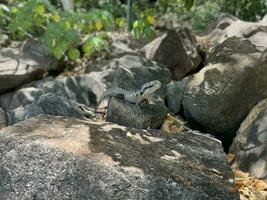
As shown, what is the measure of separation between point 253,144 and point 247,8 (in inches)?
360

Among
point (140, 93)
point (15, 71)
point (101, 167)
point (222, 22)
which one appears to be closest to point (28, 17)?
point (15, 71)

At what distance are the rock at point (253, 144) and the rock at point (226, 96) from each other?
341mm

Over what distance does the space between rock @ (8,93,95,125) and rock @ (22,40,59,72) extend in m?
3.95

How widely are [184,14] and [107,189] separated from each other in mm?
12945

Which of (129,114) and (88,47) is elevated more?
(129,114)

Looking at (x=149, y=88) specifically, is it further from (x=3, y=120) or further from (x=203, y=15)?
(x=203, y=15)

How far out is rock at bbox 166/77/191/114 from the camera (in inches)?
269

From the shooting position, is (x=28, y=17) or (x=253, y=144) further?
(x=28, y=17)

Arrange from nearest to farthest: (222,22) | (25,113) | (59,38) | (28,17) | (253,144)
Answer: (253,144)
(25,113)
(59,38)
(28,17)
(222,22)

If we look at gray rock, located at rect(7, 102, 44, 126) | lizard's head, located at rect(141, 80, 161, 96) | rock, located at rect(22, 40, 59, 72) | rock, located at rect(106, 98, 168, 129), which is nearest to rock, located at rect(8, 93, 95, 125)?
gray rock, located at rect(7, 102, 44, 126)

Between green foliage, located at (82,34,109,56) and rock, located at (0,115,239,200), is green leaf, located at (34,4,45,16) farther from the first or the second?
rock, located at (0,115,239,200)

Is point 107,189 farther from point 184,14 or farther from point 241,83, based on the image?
point 184,14

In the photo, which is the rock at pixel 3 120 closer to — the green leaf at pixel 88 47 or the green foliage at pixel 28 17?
the green leaf at pixel 88 47

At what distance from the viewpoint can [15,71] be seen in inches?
366
